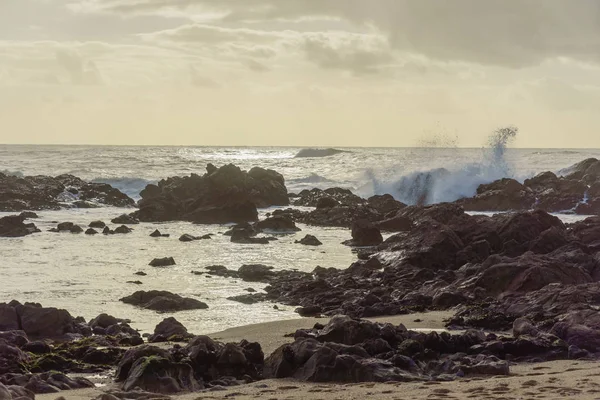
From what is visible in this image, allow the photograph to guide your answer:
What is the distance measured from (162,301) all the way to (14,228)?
66.6 ft

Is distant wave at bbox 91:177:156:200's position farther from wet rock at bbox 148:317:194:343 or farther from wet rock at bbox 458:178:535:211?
wet rock at bbox 148:317:194:343

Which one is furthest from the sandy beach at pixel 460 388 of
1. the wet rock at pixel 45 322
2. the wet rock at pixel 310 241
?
the wet rock at pixel 310 241

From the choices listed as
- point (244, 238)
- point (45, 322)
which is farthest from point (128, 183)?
point (45, 322)

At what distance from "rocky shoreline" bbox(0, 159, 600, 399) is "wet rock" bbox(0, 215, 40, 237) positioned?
0.22ft

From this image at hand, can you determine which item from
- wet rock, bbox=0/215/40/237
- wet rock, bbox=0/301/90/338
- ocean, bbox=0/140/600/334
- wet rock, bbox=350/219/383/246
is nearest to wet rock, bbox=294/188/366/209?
ocean, bbox=0/140/600/334

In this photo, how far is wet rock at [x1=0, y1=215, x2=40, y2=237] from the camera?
37991 millimetres

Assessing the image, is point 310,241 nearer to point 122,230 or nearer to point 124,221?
point 122,230

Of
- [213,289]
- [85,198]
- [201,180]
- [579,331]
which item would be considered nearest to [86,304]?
[213,289]

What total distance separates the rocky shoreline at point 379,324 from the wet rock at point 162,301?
1.5 inches

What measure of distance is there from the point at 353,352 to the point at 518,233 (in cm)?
1588

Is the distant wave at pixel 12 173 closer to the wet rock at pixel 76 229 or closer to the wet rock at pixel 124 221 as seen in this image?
the wet rock at pixel 124 221

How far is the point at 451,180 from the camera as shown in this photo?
61.7 metres

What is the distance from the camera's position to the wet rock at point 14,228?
37991 millimetres

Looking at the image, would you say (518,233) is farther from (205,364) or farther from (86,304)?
(205,364)
